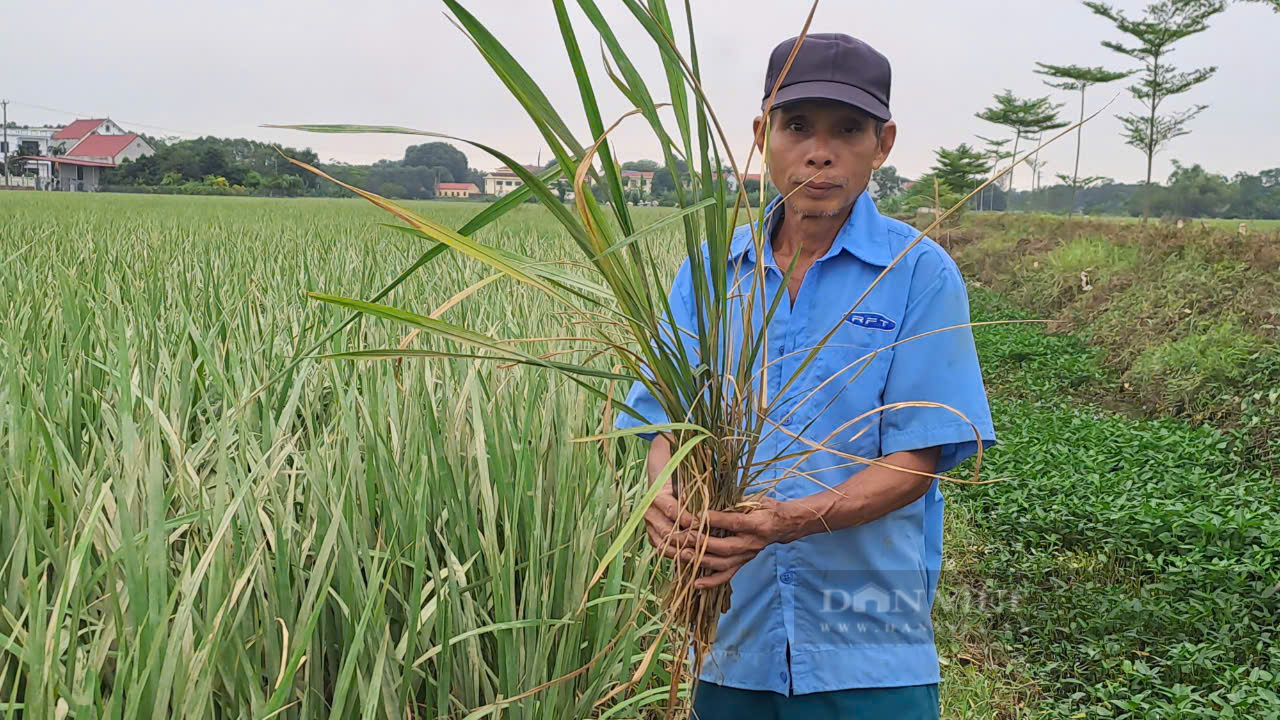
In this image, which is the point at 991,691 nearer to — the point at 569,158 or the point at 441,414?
the point at 441,414

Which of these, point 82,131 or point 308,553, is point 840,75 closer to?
point 308,553

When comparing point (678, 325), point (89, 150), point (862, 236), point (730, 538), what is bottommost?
point (730, 538)

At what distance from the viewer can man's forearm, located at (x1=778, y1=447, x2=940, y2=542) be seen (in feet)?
3.68

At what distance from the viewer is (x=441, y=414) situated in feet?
6.49

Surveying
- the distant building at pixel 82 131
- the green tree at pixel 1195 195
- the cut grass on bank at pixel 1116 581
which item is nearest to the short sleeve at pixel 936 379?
the cut grass on bank at pixel 1116 581

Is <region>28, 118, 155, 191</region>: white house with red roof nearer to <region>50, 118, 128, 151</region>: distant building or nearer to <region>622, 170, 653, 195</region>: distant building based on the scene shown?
<region>50, 118, 128, 151</region>: distant building

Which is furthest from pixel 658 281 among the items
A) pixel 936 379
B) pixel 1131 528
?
pixel 1131 528

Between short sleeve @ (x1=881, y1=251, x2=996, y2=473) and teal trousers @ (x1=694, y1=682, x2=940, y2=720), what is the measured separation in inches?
12.3

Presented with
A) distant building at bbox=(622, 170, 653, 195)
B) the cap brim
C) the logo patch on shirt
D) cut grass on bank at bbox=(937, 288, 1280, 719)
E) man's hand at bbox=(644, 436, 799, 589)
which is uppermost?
the cap brim

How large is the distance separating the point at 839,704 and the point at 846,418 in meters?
0.37

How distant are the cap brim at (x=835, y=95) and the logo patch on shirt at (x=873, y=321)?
25 centimetres

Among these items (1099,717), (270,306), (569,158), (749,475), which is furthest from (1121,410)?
(569,158)

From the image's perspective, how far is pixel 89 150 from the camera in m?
65.0

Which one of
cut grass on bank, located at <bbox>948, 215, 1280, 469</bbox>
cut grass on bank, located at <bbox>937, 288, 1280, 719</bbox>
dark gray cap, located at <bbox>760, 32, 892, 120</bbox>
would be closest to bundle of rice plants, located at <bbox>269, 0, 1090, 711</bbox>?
dark gray cap, located at <bbox>760, 32, 892, 120</bbox>
